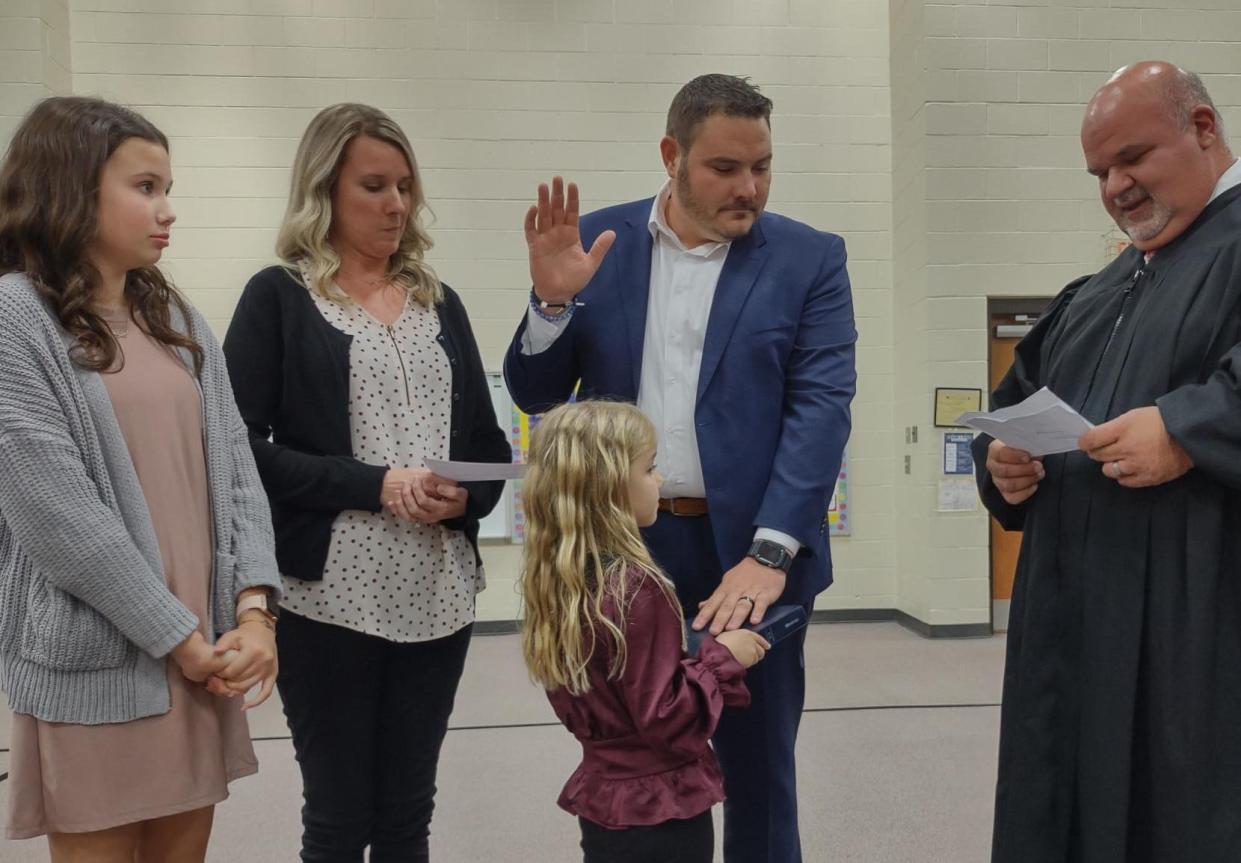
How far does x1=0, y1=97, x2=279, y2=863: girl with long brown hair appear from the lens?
1.23m

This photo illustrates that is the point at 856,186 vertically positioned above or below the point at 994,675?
above

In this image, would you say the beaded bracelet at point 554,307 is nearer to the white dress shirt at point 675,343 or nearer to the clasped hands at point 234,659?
the white dress shirt at point 675,343

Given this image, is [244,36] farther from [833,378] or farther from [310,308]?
[833,378]

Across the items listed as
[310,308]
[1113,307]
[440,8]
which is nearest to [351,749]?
[310,308]

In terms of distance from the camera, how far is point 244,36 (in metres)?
5.54

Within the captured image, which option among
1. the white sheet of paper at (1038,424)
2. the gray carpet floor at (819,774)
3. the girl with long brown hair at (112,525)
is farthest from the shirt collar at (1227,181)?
the gray carpet floor at (819,774)

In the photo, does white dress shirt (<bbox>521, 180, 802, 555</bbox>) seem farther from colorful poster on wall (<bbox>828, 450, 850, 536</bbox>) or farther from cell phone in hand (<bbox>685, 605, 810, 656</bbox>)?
colorful poster on wall (<bbox>828, 450, 850, 536</bbox>)

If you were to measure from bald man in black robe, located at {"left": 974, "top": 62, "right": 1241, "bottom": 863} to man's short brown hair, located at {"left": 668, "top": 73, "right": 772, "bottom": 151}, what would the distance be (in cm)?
54

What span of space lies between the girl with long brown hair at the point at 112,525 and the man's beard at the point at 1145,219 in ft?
4.76

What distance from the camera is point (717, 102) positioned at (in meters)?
1.68

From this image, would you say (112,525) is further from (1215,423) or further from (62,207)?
(1215,423)

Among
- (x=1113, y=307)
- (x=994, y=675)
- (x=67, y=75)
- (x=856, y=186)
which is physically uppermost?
(x=67, y=75)

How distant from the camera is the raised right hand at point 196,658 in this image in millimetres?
1316

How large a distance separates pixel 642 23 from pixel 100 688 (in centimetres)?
531
